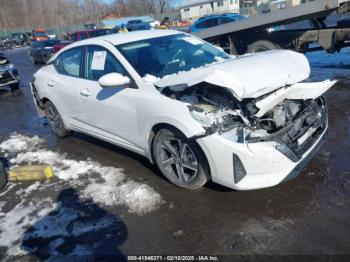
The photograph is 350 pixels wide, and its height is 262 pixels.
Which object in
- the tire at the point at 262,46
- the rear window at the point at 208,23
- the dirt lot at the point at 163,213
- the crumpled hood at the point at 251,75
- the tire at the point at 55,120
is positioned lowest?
the dirt lot at the point at 163,213

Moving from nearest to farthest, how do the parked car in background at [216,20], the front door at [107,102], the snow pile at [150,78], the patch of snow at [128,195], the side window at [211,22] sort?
the patch of snow at [128,195]
the snow pile at [150,78]
the front door at [107,102]
the parked car in background at [216,20]
the side window at [211,22]

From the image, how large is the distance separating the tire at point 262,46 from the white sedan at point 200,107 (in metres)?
5.27

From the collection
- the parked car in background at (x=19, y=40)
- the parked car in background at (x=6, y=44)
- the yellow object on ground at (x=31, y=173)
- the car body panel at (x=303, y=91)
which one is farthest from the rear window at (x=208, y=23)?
the parked car in background at (x=19, y=40)

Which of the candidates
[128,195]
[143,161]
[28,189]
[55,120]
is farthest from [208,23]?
[128,195]

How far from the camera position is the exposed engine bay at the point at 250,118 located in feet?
10.9

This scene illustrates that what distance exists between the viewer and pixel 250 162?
319 centimetres

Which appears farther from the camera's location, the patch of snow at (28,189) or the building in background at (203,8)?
the building in background at (203,8)

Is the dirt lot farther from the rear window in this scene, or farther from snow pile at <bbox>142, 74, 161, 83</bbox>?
the rear window

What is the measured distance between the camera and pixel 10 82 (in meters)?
12.1

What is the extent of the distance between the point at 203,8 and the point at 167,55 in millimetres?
68665

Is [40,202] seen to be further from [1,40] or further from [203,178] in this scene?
[1,40]

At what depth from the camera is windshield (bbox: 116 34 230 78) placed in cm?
422

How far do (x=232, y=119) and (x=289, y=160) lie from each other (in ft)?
2.27

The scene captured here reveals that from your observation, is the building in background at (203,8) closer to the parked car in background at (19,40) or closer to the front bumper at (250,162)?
the parked car in background at (19,40)
